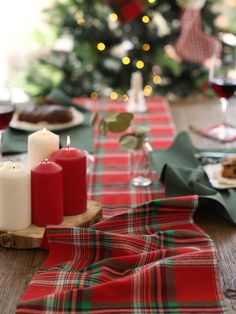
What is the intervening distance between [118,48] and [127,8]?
0.30m

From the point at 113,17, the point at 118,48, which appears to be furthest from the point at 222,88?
the point at 118,48

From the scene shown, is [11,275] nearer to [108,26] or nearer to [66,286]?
[66,286]

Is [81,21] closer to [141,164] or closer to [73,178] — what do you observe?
[141,164]

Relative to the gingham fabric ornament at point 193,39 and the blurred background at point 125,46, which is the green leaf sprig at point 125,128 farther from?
the gingham fabric ornament at point 193,39

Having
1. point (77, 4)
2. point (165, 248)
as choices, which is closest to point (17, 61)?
point (77, 4)

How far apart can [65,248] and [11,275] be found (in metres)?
0.11

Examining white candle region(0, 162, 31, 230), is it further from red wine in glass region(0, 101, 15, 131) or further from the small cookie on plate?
the small cookie on plate

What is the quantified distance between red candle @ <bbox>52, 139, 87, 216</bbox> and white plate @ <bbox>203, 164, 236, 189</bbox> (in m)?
0.34

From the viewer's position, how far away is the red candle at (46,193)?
3.84 ft

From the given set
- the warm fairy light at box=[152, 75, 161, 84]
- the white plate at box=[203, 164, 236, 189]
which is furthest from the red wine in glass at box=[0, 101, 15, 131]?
the warm fairy light at box=[152, 75, 161, 84]

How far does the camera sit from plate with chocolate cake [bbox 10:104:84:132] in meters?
1.87

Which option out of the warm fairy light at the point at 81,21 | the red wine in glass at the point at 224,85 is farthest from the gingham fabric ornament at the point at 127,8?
the red wine in glass at the point at 224,85

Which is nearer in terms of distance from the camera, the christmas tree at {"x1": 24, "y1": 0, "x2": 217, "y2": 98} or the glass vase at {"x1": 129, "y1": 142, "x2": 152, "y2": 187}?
the glass vase at {"x1": 129, "y1": 142, "x2": 152, "y2": 187}

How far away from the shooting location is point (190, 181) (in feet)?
4.64
